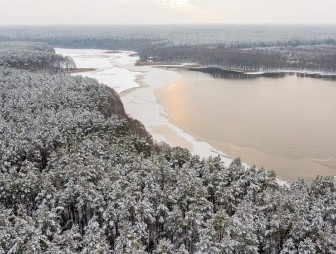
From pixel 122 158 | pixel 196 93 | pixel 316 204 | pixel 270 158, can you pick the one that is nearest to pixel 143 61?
pixel 196 93

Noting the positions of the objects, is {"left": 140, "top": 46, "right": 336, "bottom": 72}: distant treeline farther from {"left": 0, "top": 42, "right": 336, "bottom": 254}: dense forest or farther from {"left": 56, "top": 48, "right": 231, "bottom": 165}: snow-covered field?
{"left": 0, "top": 42, "right": 336, "bottom": 254}: dense forest

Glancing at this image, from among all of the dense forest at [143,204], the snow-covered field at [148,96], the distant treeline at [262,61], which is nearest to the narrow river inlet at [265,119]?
the snow-covered field at [148,96]

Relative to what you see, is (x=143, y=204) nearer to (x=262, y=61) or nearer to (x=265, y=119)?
(x=265, y=119)

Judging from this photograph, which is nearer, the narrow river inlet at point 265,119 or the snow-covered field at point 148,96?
the narrow river inlet at point 265,119

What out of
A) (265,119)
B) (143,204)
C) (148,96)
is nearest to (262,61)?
(148,96)

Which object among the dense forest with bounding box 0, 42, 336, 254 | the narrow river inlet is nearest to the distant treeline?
the narrow river inlet

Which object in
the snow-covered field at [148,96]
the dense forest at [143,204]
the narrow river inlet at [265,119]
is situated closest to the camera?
the dense forest at [143,204]

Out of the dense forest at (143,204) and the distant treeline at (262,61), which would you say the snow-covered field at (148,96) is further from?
the distant treeline at (262,61)
